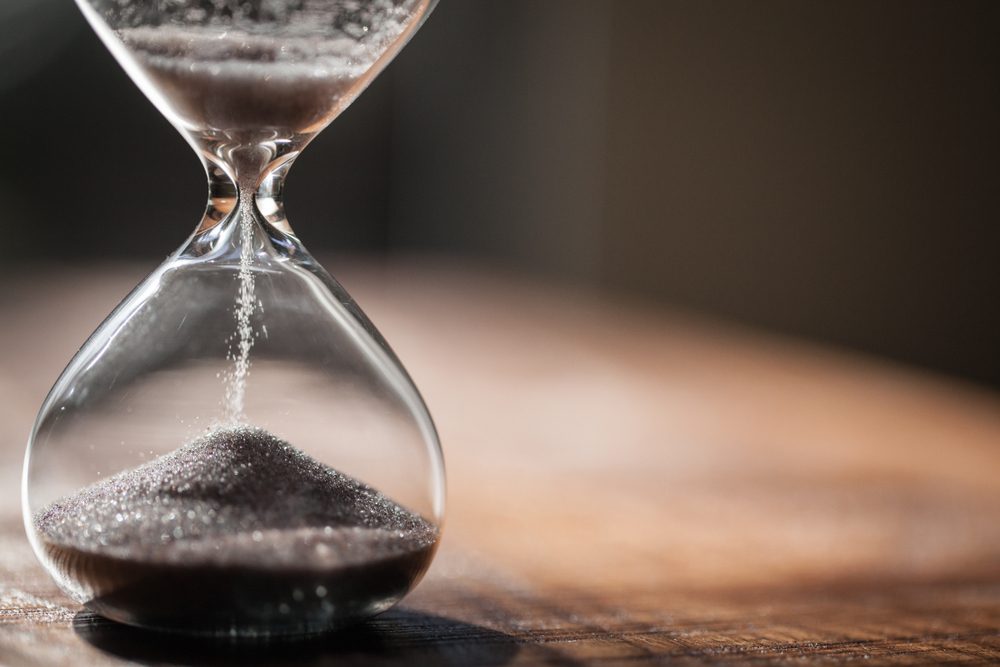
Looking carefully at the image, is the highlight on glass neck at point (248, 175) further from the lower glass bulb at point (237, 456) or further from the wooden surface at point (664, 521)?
the wooden surface at point (664, 521)

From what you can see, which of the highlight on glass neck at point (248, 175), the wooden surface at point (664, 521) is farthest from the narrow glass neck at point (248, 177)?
the wooden surface at point (664, 521)

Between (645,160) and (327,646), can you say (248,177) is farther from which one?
(645,160)

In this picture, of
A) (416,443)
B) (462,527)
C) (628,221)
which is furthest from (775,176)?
(416,443)

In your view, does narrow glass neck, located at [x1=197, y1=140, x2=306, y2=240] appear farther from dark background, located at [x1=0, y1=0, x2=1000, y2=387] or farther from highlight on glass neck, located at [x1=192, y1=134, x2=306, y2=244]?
dark background, located at [x1=0, y1=0, x2=1000, y2=387]

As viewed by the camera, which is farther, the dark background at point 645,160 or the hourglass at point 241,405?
the dark background at point 645,160

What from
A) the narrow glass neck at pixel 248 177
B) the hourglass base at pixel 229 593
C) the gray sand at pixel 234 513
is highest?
the narrow glass neck at pixel 248 177

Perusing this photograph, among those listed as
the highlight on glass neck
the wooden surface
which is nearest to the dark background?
the wooden surface

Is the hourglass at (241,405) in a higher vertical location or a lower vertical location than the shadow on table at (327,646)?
higher
